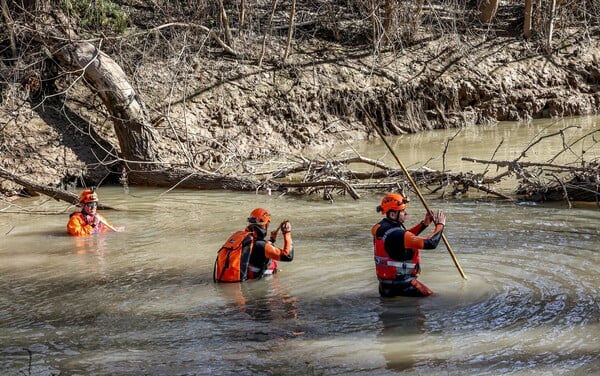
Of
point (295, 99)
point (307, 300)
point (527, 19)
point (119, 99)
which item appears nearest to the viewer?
point (307, 300)

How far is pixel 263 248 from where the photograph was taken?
9.84m

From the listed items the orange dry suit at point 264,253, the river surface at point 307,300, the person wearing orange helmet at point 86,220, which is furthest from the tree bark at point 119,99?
the orange dry suit at point 264,253

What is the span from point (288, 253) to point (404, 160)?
30.8 ft

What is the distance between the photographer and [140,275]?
35.2 feet

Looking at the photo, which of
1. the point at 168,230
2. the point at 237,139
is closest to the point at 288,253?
the point at 168,230

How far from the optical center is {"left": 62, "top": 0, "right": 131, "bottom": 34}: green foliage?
19.2 meters

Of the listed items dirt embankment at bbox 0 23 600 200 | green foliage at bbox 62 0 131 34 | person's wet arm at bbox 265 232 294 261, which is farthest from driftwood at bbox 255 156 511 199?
green foliage at bbox 62 0 131 34

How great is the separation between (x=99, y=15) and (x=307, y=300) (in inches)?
495

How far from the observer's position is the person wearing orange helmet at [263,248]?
374 inches

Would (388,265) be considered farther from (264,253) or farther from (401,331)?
(264,253)

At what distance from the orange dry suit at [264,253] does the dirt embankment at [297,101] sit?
22.6ft

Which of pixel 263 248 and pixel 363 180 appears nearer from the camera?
pixel 263 248

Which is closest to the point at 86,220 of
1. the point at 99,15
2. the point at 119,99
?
the point at 119,99

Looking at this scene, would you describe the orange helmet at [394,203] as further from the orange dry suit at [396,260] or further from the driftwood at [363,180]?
the driftwood at [363,180]
